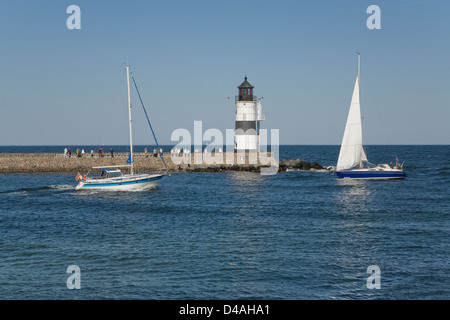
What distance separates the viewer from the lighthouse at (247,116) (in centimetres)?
6378

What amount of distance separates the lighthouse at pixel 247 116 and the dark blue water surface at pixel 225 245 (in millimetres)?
23443

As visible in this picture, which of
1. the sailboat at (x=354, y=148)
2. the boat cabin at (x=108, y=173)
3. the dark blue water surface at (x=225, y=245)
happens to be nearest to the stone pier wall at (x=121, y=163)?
the sailboat at (x=354, y=148)

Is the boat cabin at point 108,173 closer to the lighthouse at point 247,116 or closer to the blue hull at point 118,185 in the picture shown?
the blue hull at point 118,185

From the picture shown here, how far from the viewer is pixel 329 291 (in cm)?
1532

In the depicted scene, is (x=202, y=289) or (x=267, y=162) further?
(x=267, y=162)

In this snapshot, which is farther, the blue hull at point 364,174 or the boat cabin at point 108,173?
the blue hull at point 364,174

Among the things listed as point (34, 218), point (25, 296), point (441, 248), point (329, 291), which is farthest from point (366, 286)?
point (34, 218)

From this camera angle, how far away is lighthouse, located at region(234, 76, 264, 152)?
63.8m

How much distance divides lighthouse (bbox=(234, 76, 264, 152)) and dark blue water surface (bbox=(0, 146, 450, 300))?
923 inches

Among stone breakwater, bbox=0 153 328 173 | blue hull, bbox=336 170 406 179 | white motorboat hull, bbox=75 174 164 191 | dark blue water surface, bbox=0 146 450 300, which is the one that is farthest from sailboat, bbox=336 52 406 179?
Result: white motorboat hull, bbox=75 174 164 191

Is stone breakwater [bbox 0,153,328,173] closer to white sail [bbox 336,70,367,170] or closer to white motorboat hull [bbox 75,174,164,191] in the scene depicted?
white sail [bbox 336,70,367,170]
